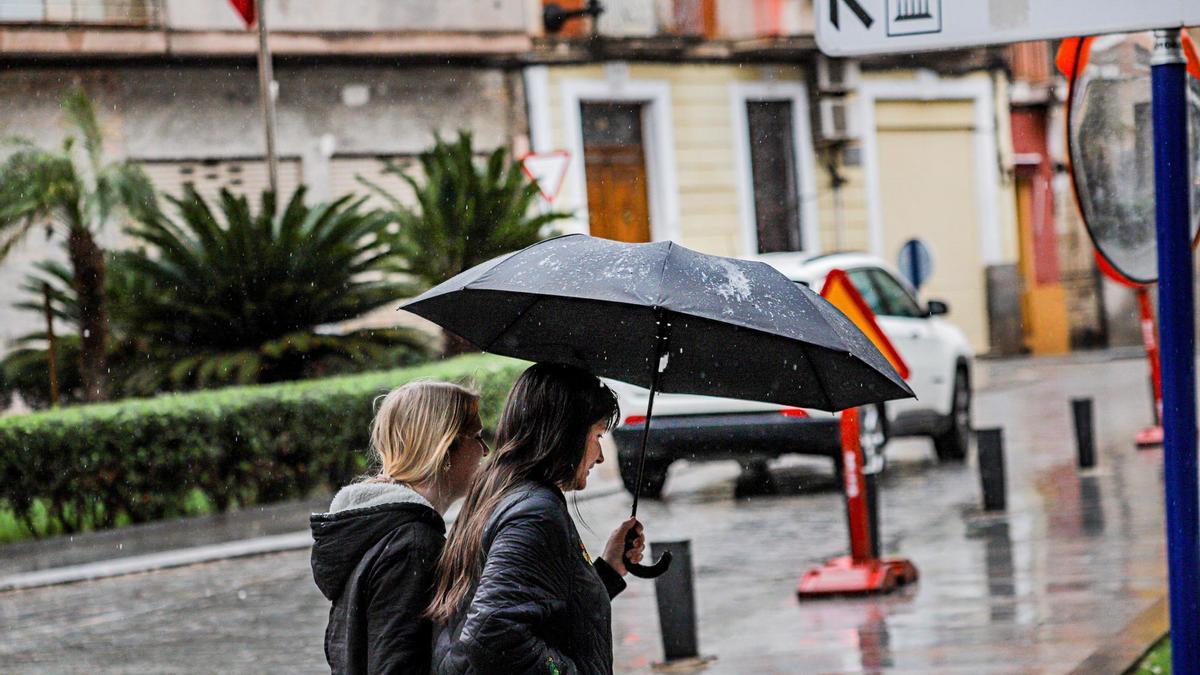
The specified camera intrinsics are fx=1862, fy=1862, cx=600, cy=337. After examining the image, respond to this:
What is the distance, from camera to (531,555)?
11.3ft

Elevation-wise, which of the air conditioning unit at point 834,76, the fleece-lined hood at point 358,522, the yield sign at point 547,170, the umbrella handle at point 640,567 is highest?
the air conditioning unit at point 834,76

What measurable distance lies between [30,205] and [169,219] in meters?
1.22

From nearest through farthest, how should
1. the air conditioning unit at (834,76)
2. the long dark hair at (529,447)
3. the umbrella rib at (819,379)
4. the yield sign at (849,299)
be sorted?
1. the long dark hair at (529,447)
2. the umbrella rib at (819,379)
3. the yield sign at (849,299)
4. the air conditioning unit at (834,76)

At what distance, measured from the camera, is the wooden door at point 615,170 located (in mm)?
28281

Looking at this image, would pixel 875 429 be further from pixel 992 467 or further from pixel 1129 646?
pixel 1129 646

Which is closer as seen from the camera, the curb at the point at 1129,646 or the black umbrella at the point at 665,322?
the black umbrella at the point at 665,322

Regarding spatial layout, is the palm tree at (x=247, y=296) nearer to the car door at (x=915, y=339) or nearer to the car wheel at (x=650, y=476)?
the car wheel at (x=650, y=476)

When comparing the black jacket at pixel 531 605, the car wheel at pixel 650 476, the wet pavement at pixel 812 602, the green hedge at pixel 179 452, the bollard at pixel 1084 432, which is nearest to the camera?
the black jacket at pixel 531 605

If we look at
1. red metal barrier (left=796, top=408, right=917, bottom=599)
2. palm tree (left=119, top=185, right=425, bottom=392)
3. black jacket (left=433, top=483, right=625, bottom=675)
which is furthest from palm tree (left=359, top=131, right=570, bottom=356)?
black jacket (left=433, top=483, right=625, bottom=675)

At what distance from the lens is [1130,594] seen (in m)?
8.73

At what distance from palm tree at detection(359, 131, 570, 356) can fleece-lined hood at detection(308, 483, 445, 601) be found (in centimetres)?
1507

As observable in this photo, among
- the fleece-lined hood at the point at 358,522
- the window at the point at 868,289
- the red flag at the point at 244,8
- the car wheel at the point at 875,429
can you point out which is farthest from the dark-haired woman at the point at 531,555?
the red flag at the point at 244,8

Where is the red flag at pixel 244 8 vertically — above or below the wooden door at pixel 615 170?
above

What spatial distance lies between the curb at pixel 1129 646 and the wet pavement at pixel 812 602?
0.51 ft
